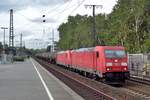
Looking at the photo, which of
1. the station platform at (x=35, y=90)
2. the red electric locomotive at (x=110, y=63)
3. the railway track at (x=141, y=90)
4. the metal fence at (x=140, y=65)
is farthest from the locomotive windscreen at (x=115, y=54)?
the metal fence at (x=140, y=65)

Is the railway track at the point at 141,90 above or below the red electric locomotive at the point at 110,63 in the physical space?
below

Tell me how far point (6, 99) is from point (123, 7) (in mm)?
68276

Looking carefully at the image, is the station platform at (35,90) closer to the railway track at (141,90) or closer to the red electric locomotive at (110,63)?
the red electric locomotive at (110,63)

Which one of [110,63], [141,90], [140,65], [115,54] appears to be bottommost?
[141,90]

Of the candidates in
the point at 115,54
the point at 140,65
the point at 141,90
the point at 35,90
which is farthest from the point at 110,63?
the point at 140,65

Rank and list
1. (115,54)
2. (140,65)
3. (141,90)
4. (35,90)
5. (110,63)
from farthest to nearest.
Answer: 1. (140,65)
2. (115,54)
3. (110,63)
4. (141,90)
5. (35,90)

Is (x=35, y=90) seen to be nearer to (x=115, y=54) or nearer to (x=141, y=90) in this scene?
(x=141, y=90)

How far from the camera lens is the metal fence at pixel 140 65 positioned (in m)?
40.2

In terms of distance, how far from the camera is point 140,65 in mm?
43500

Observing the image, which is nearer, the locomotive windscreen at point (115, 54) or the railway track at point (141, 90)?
the railway track at point (141, 90)

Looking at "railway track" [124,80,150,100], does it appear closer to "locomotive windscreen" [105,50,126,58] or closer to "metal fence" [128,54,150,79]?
"locomotive windscreen" [105,50,126,58]

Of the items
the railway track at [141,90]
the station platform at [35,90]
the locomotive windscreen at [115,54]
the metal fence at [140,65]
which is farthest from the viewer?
the metal fence at [140,65]

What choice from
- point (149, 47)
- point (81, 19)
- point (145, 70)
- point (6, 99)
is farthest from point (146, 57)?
point (81, 19)

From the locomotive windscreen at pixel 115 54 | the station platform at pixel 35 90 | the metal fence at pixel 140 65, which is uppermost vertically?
the locomotive windscreen at pixel 115 54
